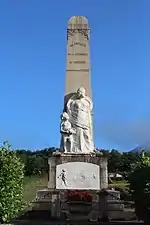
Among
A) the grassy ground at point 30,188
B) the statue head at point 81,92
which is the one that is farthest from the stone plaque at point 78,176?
the statue head at point 81,92

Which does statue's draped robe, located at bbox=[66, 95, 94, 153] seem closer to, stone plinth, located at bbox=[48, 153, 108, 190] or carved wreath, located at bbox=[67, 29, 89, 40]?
stone plinth, located at bbox=[48, 153, 108, 190]

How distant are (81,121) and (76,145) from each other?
1.21 metres

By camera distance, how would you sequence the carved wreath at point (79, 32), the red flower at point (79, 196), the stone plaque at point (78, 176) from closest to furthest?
the red flower at point (79, 196), the stone plaque at point (78, 176), the carved wreath at point (79, 32)

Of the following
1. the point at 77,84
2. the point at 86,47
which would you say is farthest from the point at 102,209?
the point at 86,47

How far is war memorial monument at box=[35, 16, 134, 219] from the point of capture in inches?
699

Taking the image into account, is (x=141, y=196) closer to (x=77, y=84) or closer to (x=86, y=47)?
(x=77, y=84)

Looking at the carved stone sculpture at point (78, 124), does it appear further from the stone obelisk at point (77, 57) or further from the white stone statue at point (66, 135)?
the stone obelisk at point (77, 57)

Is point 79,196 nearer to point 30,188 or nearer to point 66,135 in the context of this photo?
point 66,135

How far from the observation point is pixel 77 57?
813 inches

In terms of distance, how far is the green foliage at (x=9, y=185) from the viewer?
10953 mm

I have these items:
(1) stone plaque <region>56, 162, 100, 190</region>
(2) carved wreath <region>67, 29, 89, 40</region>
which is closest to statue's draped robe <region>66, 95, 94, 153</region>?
(1) stone plaque <region>56, 162, 100, 190</region>

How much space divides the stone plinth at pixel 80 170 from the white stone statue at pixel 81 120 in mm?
778

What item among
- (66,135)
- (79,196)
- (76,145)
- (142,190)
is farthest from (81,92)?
(142,190)

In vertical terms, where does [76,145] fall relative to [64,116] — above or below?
below
